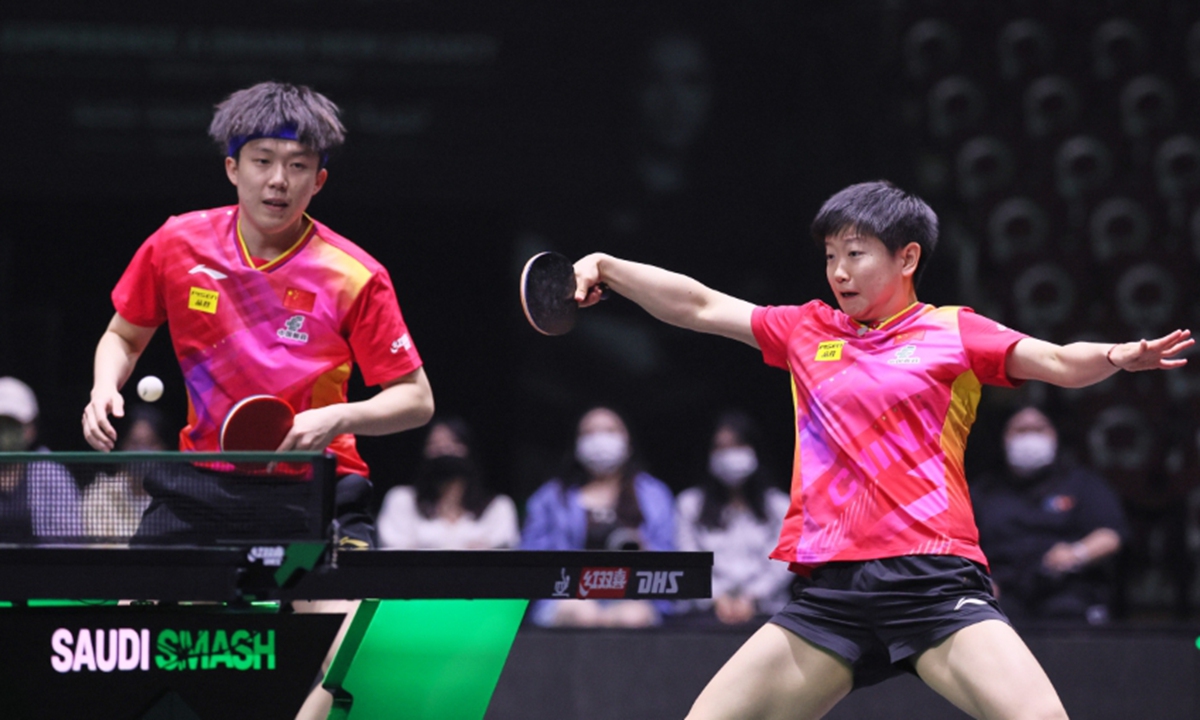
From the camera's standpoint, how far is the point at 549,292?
12.1ft

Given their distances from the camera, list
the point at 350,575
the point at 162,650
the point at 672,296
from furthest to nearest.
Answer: the point at 672,296
the point at 162,650
the point at 350,575

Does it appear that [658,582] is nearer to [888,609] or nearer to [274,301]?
[888,609]

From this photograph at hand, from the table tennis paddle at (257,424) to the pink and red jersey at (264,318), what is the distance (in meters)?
0.34

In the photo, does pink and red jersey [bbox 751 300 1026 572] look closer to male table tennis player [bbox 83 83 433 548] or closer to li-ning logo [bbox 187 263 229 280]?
male table tennis player [bbox 83 83 433 548]

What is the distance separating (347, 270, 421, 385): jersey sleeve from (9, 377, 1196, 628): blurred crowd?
9.99 ft

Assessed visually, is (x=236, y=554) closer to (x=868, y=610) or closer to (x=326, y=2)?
(x=868, y=610)

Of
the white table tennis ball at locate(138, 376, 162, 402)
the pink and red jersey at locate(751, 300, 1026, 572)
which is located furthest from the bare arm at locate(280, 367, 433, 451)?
the pink and red jersey at locate(751, 300, 1026, 572)

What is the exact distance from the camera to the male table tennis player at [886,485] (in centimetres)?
336

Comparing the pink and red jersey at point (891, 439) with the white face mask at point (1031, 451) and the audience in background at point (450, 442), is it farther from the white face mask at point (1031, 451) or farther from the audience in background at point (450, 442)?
the audience in background at point (450, 442)

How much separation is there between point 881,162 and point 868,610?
630cm

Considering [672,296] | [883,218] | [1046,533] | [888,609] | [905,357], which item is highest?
[883,218]

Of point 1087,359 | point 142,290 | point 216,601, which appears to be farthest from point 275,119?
point 1087,359

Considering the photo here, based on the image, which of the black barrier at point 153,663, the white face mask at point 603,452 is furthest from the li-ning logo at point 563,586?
the white face mask at point 603,452

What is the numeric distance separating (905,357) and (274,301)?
5.18 ft
